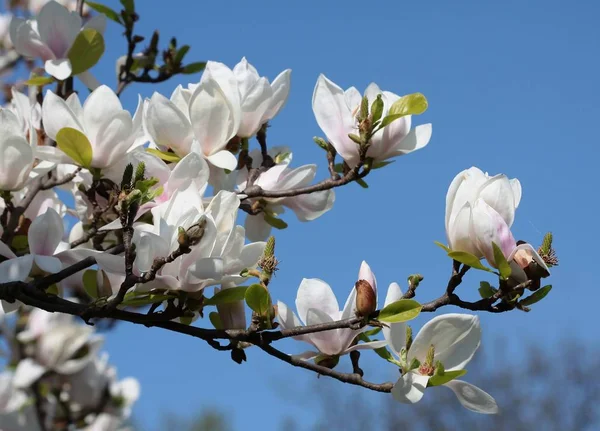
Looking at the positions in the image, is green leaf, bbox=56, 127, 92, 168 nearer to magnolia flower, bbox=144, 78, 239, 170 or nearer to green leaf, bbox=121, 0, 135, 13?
magnolia flower, bbox=144, 78, 239, 170

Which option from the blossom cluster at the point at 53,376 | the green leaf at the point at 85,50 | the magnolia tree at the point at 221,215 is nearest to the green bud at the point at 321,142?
the magnolia tree at the point at 221,215

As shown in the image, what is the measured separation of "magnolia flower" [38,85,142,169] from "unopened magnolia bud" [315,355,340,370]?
0.38 metres

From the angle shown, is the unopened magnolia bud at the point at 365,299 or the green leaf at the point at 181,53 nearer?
the unopened magnolia bud at the point at 365,299

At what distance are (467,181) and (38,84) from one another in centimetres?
86

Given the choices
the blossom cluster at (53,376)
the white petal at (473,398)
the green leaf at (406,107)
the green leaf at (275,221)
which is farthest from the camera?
the blossom cluster at (53,376)

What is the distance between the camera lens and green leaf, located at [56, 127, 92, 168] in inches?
43.1

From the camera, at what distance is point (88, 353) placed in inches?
97.7

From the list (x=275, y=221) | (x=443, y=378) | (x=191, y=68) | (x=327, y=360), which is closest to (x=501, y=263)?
(x=443, y=378)

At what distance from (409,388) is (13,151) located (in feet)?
1.99

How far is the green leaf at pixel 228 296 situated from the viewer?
3.40 feet

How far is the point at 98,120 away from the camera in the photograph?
1120 mm

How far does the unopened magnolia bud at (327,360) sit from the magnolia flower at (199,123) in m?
0.28

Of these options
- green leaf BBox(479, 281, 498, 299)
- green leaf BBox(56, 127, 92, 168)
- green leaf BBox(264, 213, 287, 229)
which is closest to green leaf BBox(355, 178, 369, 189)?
green leaf BBox(264, 213, 287, 229)

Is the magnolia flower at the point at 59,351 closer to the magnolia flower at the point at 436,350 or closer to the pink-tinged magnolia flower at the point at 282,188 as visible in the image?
the pink-tinged magnolia flower at the point at 282,188
